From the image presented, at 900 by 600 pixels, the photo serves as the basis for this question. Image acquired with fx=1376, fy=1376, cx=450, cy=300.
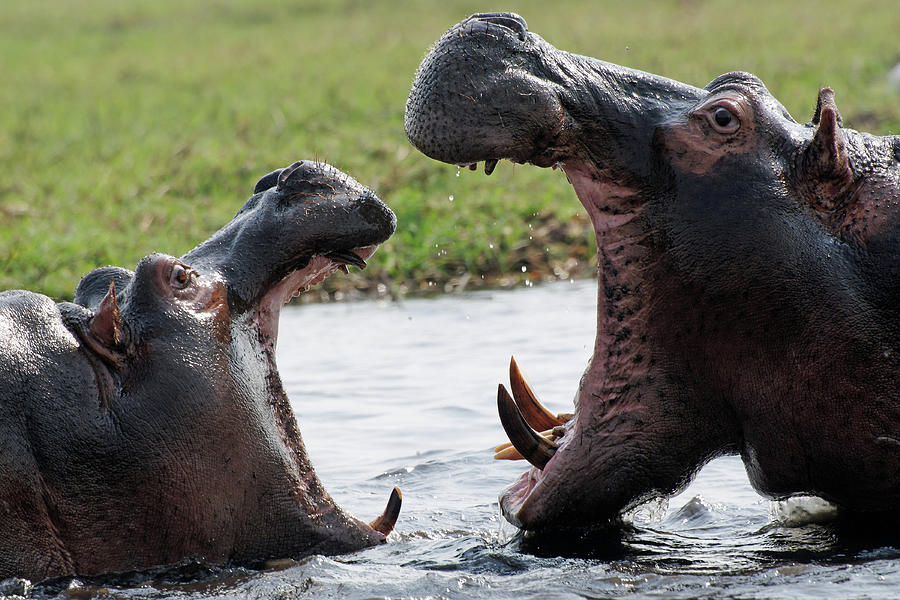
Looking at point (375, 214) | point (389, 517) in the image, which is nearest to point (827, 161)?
point (375, 214)

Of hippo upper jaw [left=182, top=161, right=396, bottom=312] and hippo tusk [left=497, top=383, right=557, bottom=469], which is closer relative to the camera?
hippo tusk [left=497, top=383, right=557, bottom=469]

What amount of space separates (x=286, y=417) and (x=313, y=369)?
3789 mm

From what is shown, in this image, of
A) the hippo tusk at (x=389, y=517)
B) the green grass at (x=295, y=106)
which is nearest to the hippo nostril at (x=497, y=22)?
the hippo tusk at (x=389, y=517)

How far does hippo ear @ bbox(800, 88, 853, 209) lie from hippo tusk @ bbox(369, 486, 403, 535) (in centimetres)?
156

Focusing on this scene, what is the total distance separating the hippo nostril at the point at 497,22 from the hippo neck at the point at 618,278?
41cm

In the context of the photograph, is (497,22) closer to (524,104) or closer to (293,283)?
(524,104)

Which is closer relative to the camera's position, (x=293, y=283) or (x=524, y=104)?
(x=524, y=104)

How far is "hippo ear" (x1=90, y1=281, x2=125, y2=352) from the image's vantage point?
3766 millimetres

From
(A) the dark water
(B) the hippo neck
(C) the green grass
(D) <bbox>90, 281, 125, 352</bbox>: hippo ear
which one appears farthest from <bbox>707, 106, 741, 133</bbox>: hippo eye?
(C) the green grass

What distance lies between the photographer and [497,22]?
3.88 meters

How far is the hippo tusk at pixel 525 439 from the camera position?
13.1 ft

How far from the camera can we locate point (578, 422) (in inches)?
159

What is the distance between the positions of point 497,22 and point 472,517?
6.15ft

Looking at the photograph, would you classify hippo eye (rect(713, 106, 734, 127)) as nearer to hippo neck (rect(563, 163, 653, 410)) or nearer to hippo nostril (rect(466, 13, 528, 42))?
hippo neck (rect(563, 163, 653, 410))
